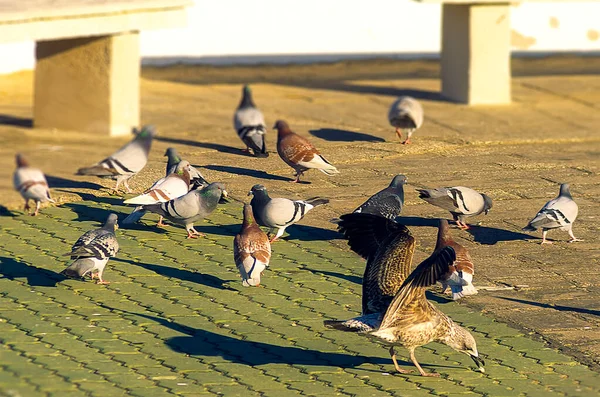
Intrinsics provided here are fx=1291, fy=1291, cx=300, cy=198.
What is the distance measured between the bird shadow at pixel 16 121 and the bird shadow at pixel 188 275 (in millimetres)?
5039

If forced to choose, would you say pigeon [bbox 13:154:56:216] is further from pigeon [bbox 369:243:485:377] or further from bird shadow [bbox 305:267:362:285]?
pigeon [bbox 369:243:485:377]

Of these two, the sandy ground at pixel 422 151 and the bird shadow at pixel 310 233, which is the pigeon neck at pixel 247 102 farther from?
the bird shadow at pixel 310 233

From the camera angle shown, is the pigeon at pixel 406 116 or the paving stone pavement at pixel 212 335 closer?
the paving stone pavement at pixel 212 335

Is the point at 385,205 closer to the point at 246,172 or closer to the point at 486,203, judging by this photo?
the point at 486,203

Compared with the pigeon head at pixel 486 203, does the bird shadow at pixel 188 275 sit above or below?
below

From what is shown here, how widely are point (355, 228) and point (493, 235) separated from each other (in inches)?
120

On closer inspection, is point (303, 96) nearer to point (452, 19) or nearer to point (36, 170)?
point (452, 19)

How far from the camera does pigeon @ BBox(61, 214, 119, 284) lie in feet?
30.1

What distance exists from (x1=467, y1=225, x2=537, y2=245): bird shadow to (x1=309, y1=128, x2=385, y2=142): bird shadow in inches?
129

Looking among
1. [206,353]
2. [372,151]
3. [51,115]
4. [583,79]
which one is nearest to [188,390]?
[206,353]

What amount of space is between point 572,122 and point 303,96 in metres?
3.53

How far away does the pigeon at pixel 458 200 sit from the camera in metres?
10.8

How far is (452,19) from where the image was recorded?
16.3m

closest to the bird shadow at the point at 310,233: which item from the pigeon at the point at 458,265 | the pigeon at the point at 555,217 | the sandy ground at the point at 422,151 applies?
the sandy ground at the point at 422,151
